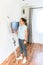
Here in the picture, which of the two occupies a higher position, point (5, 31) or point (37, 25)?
point (5, 31)

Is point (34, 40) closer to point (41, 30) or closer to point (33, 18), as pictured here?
point (41, 30)

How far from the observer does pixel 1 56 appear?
384 centimetres

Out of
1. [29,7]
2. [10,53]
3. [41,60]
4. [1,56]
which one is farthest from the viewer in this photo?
[29,7]

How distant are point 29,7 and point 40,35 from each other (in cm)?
144

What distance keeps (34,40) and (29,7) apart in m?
1.64

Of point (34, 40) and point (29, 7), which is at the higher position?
point (29, 7)

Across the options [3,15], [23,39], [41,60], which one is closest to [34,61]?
[41,60]

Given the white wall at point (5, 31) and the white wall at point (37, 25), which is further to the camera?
the white wall at point (37, 25)

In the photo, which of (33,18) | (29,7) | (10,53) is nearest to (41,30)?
(33,18)

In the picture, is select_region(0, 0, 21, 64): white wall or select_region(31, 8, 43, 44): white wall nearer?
select_region(0, 0, 21, 64): white wall

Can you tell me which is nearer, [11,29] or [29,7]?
[11,29]

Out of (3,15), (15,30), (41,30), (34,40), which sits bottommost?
(34,40)

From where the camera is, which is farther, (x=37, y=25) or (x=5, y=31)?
(x=37, y=25)

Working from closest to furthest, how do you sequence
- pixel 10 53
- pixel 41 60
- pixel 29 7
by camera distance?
pixel 41 60 < pixel 10 53 < pixel 29 7
